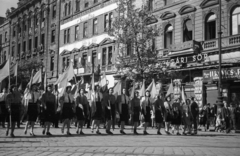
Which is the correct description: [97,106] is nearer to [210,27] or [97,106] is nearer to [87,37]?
[210,27]

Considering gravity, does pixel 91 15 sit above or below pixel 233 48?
above

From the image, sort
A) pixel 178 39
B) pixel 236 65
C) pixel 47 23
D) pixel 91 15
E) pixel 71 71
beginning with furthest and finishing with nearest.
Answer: pixel 47 23 < pixel 91 15 < pixel 178 39 < pixel 236 65 < pixel 71 71

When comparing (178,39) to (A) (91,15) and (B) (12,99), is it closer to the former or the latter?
(A) (91,15)

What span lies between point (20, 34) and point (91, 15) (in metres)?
21.5

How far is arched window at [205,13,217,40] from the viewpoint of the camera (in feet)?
87.0

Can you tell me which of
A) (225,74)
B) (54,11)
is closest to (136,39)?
(225,74)

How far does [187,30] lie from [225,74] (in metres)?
5.67

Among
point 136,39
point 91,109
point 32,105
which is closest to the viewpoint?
point 32,105

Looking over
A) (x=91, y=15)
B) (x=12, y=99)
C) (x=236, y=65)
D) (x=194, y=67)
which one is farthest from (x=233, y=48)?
(x=91, y=15)

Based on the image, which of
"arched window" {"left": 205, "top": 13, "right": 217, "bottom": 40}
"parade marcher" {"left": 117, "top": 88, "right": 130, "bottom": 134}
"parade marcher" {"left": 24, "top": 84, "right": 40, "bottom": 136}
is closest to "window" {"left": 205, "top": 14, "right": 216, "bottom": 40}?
"arched window" {"left": 205, "top": 13, "right": 217, "bottom": 40}

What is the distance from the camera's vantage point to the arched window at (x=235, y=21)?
24.7 metres

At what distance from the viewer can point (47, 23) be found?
4859 cm

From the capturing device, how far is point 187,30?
28.5m

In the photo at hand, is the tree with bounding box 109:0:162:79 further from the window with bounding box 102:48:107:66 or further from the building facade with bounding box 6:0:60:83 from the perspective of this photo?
the building facade with bounding box 6:0:60:83
